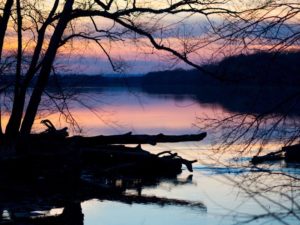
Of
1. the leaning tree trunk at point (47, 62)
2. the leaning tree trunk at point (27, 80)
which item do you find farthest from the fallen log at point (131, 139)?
the leaning tree trunk at point (27, 80)

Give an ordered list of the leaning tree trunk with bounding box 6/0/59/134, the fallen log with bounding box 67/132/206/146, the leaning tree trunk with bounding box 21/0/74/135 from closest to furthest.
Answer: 1. the leaning tree trunk with bounding box 21/0/74/135
2. the leaning tree trunk with bounding box 6/0/59/134
3. the fallen log with bounding box 67/132/206/146

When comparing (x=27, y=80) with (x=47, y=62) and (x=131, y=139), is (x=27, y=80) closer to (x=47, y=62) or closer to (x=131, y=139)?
(x=47, y=62)

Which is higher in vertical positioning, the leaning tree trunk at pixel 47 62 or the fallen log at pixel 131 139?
the leaning tree trunk at pixel 47 62

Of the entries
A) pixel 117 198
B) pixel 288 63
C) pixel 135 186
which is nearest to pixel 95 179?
pixel 135 186

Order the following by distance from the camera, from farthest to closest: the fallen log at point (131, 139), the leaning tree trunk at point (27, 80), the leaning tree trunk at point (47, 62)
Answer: the fallen log at point (131, 139) → the leaning tree trunk at point (27, 80) → the leaning tree trunk at point (47, 62)

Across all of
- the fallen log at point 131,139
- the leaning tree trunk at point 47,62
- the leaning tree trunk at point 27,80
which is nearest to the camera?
the leaning tree trunk at point 47,62

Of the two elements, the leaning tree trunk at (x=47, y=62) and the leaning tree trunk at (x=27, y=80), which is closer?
the leaning tree trunk at (x=47, y=62)

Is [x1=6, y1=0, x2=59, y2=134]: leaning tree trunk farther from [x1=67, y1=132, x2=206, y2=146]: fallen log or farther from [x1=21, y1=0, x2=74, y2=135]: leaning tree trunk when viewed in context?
[x1=67, y1=132, x2=206, y2=146]: fallen log

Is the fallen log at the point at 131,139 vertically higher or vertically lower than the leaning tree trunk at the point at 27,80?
lower

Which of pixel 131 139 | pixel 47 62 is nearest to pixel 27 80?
pixel 47 62

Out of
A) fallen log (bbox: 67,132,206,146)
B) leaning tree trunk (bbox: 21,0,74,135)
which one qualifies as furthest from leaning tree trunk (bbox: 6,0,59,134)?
fallen log (bbox: 67,132,206,146)

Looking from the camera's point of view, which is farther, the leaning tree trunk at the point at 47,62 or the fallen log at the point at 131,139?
the fallen log at the point at 131,139

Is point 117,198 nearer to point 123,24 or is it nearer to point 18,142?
point 18,142

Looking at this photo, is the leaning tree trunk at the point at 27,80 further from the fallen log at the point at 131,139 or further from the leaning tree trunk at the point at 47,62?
the fallen log at the point at 131,139
